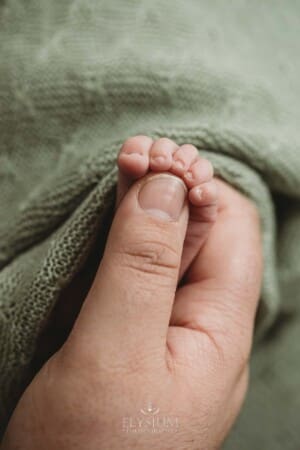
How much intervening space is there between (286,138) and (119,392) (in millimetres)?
413

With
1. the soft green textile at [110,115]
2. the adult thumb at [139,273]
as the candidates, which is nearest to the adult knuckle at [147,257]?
the adult thumb at [139,273]

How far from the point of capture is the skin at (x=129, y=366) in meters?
0.41

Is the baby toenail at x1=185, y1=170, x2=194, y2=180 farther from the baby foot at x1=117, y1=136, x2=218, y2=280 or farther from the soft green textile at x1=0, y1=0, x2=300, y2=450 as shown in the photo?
the soft green textile at x1=0, y1=0, x2=300, y2=450

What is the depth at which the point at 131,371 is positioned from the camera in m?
0.42

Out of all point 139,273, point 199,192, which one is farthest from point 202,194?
point 139,273

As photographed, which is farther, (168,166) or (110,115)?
(110,115)

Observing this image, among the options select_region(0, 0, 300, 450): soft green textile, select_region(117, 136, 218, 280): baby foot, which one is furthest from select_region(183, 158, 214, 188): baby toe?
select_region(0, 0, 300, 450): soft green textile

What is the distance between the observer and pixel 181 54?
640mm

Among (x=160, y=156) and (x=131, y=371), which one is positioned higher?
(x=160, y=156)

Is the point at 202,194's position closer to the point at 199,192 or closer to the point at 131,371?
the point at 199,192

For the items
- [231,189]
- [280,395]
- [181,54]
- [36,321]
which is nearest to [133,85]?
[181,54]

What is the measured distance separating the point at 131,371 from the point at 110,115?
1.19 feet

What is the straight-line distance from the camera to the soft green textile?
1.89 ft

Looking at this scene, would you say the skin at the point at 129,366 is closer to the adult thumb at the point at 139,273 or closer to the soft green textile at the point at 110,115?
the adult thumb at the point at 139,273
